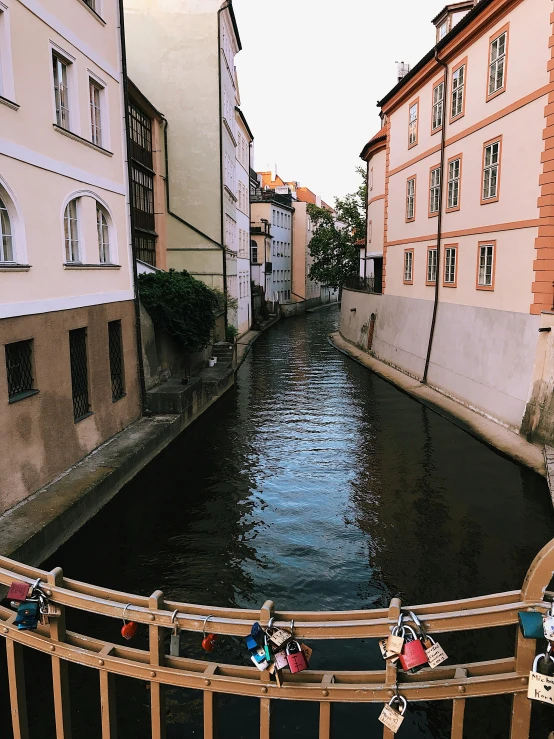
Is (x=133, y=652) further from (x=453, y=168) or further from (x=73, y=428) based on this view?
(x=453, y=168)

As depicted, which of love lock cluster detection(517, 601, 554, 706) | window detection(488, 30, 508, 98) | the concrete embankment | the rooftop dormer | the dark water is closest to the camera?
love lock cluster detection(517, 601, 554, 706)

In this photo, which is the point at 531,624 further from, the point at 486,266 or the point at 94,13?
the point at 486,266

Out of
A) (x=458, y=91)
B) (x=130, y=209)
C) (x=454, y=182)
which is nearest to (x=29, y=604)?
(x=130, y=209)

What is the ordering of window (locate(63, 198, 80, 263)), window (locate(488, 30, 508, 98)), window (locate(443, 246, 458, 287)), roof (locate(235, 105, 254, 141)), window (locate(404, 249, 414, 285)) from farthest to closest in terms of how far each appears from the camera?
roof (locate(235, 105, 254, 141)) → window (locate(404, 249, 414, 285)) → window (locate(443, 246, 458, 287)) → window (locate(488, 30, 508, 98)) → window (locate(63, 198, 80, 263))

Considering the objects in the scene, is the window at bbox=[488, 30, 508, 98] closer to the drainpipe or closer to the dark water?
the drainpipe

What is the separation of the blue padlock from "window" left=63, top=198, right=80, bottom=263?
1080cm

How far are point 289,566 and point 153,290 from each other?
35.8 ft

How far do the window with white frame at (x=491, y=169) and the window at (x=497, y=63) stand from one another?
1.46 meters

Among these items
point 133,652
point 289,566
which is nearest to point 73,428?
point 289,566

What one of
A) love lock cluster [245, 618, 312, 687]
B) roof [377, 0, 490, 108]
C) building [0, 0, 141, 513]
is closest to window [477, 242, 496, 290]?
roof [377, 0, 490, 108]

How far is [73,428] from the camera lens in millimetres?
11594

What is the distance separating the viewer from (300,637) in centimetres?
320

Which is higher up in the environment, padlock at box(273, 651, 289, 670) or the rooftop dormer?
the rooftop dormer

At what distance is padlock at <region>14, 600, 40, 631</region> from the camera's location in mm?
3434
